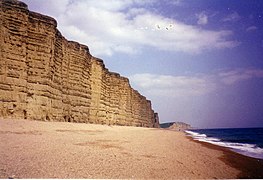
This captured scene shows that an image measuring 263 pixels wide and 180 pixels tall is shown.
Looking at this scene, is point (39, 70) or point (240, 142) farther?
point (240, 142)

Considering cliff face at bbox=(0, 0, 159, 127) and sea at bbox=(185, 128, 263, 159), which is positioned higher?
cliff face at bbox=(0, 0, 159, 127)

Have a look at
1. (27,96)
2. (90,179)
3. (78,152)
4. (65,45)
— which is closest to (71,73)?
(65,45)

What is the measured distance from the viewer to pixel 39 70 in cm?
1509

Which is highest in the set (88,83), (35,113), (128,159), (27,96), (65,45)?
(65,45)

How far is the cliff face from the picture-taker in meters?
13.3

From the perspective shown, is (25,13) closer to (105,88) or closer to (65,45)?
(65,45)

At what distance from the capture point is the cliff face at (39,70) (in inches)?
523

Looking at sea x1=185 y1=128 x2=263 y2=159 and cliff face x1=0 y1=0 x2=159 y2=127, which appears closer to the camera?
cliff face x1=0 y1=0 x2=159 y2=127

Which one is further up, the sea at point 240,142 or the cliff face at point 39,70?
the cliff face at point 39,70

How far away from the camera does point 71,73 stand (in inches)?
784

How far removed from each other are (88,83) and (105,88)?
6017mm

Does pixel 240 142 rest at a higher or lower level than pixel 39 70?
lower

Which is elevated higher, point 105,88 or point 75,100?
point 105,88

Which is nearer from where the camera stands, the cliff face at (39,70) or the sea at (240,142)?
the cliff face at (39,70)
